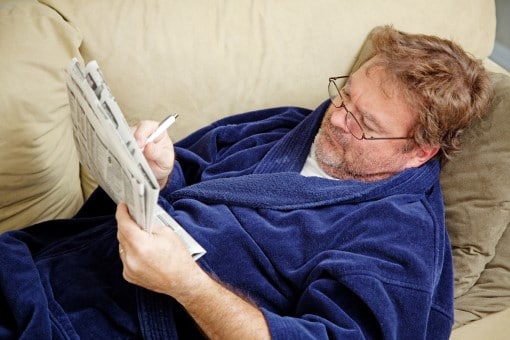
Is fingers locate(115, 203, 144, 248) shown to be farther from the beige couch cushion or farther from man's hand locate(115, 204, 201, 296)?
the beige couch cushion

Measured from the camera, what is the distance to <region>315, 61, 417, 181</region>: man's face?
118cm

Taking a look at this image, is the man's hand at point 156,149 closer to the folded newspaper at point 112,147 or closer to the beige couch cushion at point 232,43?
the folded newspaper at point 112,147

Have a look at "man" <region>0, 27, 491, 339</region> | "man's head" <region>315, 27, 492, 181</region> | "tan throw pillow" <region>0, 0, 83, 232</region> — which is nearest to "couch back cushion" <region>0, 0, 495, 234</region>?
"tan throw pillow" <region>0, 0, 83, 232</region>

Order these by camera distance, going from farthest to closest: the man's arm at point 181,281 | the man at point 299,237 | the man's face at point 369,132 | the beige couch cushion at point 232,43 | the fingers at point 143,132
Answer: the beige couch cushion at point 232,43
the man's face at point 369,132
the fingers at point 143,132
the man at point 299,237
the man's arm at point 181,281

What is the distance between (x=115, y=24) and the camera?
1.38m

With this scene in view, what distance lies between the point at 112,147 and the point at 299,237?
50 centimetres

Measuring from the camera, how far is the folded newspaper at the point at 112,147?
715 mm

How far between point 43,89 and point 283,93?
2.11 feet

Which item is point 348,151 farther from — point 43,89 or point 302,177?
point 43,89

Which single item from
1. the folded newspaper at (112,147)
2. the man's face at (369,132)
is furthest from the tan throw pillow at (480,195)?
the folded newspaper at (112,147)

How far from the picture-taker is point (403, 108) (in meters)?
1.17

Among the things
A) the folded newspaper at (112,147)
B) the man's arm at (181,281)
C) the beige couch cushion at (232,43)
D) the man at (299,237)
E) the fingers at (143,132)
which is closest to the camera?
the folded newspaper at (112,147)

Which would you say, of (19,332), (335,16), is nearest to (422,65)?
(335,16)

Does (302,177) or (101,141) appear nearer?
(101,141)
